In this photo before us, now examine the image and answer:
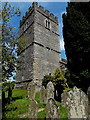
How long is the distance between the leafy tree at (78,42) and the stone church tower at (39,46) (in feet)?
24.5

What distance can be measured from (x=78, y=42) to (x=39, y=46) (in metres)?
9.95

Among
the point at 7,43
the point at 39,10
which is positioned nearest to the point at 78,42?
the point at 7,43

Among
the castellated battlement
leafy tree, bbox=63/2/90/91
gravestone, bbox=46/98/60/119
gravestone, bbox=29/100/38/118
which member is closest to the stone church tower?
the castellated battlement

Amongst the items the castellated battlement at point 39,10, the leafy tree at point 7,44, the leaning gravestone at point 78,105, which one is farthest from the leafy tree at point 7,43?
the castellated battlement at point 39,10

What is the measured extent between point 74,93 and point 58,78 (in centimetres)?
1036

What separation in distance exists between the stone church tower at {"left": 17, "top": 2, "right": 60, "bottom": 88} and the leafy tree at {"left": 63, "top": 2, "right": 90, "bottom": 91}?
7.47 metres

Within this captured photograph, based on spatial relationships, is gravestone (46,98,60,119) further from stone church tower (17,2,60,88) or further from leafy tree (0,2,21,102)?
stone church tower (17,2,60,88)

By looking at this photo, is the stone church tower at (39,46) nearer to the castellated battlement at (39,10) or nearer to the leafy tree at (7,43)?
the castellated battlement at (39,10)

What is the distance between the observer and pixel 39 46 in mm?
19156

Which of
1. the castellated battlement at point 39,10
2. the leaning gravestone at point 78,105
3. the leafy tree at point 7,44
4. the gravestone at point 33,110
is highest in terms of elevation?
the castellated battlement at point 39,10

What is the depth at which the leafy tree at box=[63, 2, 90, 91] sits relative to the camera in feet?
31.1

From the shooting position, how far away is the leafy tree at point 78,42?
31.1 ft

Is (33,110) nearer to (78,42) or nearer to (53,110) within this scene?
(53,110)

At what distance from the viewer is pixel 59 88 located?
13055 mm
